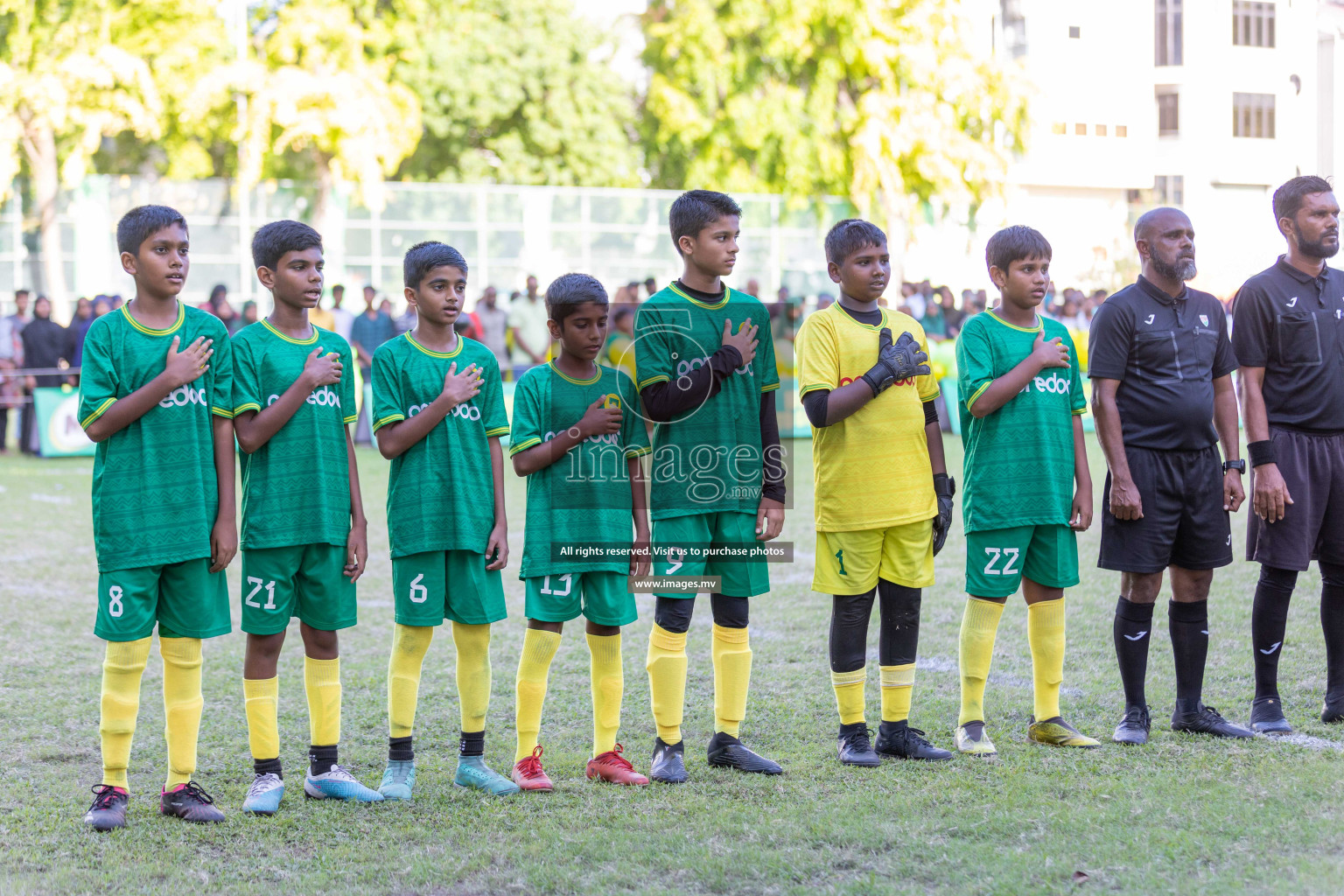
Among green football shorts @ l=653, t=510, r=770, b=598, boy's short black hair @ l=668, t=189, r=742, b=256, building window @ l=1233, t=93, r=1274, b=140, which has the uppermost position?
building window @ l=1233, t=93, r=1274, b=140

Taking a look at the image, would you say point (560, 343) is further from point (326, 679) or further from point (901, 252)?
point (901, 252)

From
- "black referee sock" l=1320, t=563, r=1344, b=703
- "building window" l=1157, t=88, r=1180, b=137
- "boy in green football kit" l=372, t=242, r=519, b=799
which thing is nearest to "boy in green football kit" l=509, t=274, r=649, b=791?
"boy in green football kit" l=372, t=242, r=519, b=799

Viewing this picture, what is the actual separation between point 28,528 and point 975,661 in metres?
8.82

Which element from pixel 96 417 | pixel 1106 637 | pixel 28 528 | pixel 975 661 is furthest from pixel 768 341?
pixel 28 528

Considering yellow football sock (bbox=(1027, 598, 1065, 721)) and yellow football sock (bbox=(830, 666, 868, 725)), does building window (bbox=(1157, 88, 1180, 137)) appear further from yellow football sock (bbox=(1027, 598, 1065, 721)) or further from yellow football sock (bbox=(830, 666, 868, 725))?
yellow football sock (bbox=(830, 666, 868, 725))

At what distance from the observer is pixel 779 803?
14.4ft

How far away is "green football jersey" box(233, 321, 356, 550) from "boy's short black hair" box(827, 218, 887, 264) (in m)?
1.92

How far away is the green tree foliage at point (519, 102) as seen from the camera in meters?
36.1

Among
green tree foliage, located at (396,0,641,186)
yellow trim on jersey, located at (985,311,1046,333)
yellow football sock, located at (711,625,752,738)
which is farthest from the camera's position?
green tree foliage, located at (396,0,641,186)

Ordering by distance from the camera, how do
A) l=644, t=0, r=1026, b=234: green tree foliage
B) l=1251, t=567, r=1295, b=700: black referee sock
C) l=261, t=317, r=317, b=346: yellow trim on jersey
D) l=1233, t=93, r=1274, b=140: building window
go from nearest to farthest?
l=261, t=317, r=317, b=346: yellow trim on jersey
l=1251, t=567, r=1295, b=700: black referee sock
l=644, t=0, r=1026, b=234: green tree foliage
l=1233, t=93, r=1274, b=140: building window

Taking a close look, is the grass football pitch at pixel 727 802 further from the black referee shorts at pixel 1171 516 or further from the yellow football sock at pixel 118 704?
the black referee shorts at pixel 1171 516

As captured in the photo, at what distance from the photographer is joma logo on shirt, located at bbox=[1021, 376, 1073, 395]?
5.09 m

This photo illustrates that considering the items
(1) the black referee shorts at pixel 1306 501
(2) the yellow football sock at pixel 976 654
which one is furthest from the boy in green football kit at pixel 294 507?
(1) the black referee shorts at pixel 1306 501

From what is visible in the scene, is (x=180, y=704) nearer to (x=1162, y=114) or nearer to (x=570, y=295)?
(x=570, y=295)
